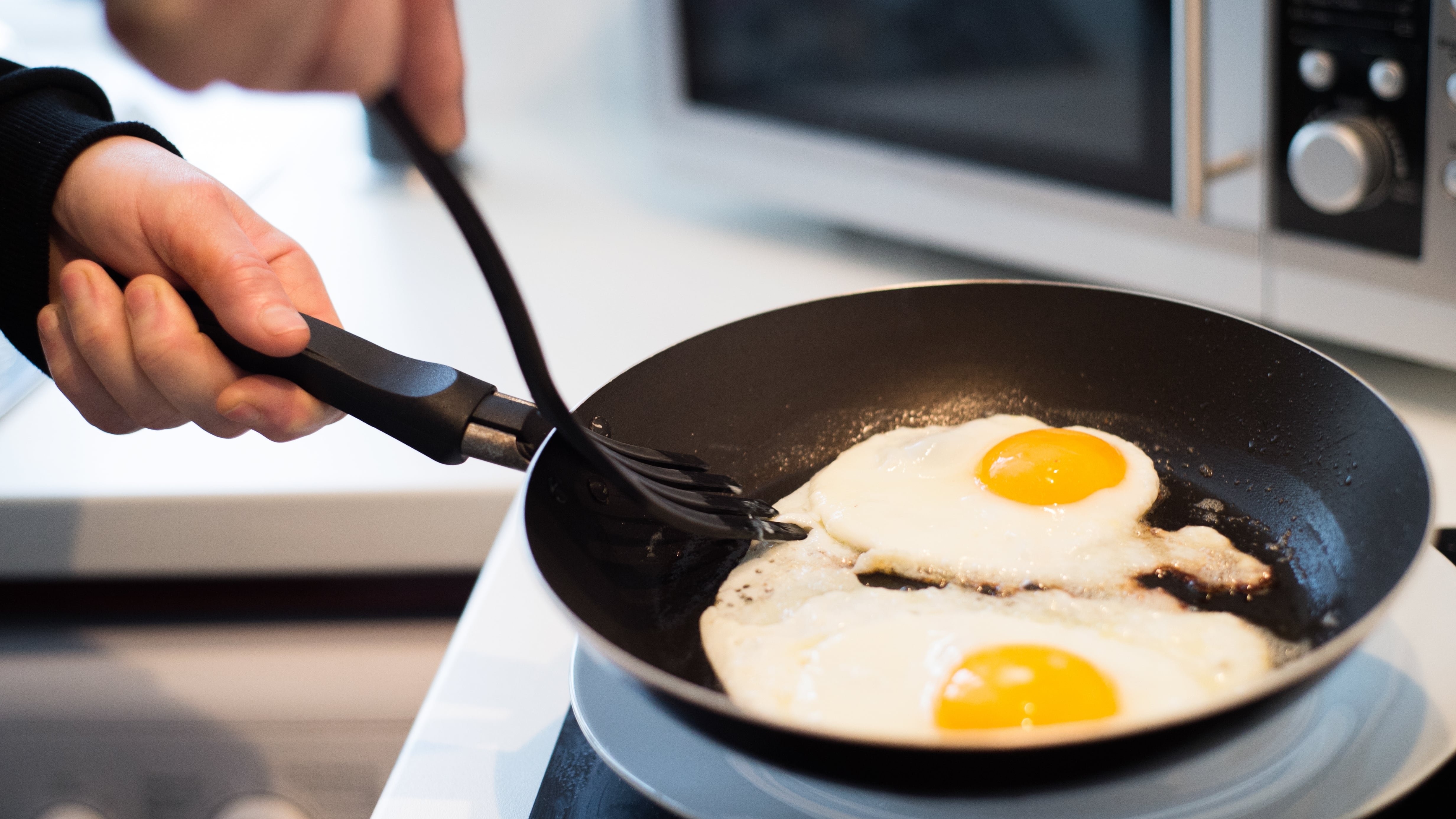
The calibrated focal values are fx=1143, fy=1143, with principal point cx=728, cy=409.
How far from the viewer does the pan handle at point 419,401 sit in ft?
2.17

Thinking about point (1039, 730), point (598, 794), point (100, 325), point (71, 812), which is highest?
point (100, 325)

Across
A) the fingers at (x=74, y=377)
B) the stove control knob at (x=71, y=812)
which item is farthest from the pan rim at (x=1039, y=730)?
the stove control knob at (x=71, y=812)

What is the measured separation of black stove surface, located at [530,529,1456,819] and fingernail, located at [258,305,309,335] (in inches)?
11.8

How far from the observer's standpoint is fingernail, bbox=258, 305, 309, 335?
698mm

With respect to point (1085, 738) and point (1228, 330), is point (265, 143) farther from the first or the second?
point (1085, 738)

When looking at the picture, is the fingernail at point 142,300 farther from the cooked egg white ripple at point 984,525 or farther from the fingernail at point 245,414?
the cooked egg white ripple at point 984,525

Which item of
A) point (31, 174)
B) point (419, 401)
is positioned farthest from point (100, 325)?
point (419, 401)

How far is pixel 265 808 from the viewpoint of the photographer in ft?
3.61

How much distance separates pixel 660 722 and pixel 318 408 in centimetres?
32

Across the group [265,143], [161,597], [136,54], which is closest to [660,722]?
[136,54]

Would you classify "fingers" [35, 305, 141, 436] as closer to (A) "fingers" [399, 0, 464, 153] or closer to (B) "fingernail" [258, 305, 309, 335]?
(B) "fingernail" [258, 305, 309, 335]

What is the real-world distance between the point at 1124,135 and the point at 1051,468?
0.40 m

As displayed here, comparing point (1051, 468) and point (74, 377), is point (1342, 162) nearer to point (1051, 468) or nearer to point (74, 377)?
point (1051, 468)

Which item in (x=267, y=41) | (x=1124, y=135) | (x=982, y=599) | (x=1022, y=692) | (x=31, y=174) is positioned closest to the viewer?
(x=267, y=41)
